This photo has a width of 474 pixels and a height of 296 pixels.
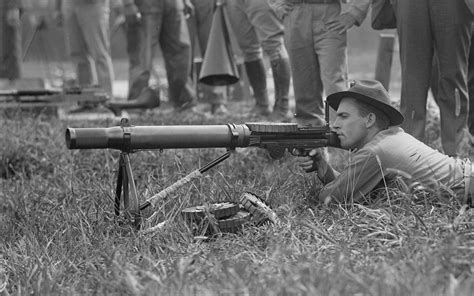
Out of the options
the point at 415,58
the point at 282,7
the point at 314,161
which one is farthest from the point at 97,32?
the point at 314,161

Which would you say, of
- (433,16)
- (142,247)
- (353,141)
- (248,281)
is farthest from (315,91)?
(248,281)

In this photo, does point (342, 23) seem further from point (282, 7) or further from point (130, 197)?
point (130, 197)

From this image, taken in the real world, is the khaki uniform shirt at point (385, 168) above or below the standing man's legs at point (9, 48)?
above

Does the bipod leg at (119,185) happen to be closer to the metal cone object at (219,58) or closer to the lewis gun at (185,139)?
the lewis gun at (185,139)

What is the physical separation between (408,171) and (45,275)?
2.02 metres

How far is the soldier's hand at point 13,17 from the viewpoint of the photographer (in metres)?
13.6

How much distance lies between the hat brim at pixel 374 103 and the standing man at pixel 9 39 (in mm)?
8313

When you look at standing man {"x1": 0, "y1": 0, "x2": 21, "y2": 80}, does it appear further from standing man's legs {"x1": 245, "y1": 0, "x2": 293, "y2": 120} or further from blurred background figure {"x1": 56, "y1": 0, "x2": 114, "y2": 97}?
standing man's legs {"x1": 245, "y1": 0, "x2": 293, "y2": 120}

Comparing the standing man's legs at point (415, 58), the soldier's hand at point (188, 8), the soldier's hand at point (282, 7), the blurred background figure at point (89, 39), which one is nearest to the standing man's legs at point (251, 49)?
the soldier's hand at point (188, 8)

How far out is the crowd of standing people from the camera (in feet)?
23.9

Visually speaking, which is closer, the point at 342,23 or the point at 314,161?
the point at 314,161

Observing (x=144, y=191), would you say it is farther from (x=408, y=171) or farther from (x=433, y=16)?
(x=433, y=16)

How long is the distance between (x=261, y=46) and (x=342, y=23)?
233cm

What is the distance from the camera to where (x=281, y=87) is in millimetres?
9898
